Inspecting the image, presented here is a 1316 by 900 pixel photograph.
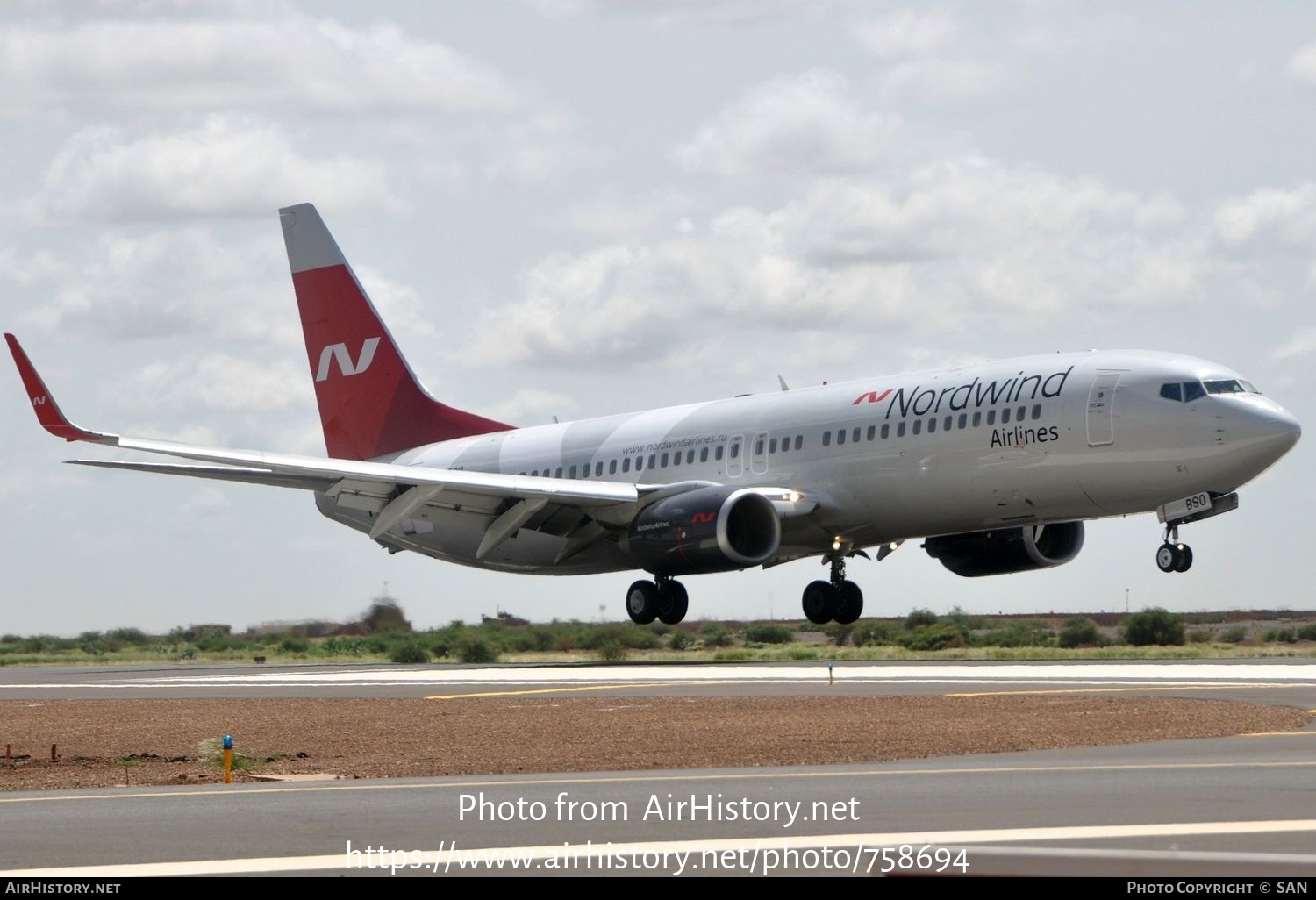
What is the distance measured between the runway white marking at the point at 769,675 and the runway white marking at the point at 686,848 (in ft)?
49.0

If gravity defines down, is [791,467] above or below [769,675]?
above

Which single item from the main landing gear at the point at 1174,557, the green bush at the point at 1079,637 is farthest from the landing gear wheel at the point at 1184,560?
the green bush at the point at 1079,637

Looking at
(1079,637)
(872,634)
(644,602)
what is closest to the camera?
(644,602)

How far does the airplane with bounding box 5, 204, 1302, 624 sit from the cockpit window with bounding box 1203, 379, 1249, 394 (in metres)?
0.04

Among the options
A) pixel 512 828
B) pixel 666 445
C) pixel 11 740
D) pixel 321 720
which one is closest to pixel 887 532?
pixel 666 445

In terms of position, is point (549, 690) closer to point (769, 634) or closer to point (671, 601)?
point (671, 601)

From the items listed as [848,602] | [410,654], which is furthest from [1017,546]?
[410,654]

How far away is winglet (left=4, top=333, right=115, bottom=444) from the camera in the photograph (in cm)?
3475

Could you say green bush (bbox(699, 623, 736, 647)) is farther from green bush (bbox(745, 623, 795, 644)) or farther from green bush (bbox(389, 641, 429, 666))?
green bush (bbox(389, 641, 429, 666))

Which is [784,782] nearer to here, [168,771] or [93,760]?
[168,771]

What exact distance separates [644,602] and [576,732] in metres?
19.6

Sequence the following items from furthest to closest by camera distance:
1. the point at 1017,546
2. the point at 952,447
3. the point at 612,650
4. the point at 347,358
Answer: the point at 347,358 < the point at 612,650 < the point at 1017,546 < the point at 952,447

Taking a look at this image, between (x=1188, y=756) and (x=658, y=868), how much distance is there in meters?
6.82

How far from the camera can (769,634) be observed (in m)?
56.1
